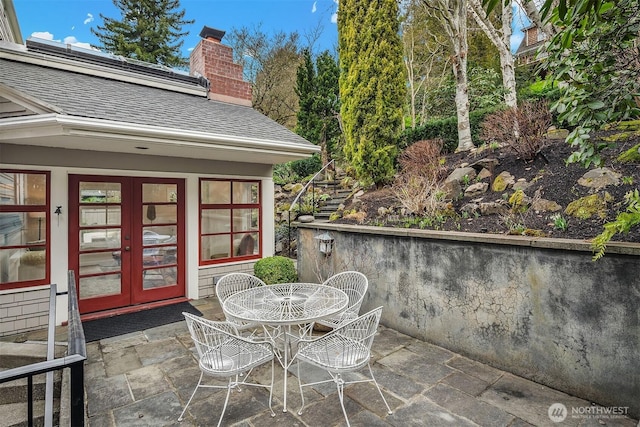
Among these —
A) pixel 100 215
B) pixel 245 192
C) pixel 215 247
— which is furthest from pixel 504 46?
pixel 100 215

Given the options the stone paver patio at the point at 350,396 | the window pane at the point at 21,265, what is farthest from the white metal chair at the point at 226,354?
the window pane at the point at 21,265

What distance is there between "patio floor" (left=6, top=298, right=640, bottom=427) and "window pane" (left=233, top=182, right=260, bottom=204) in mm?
3145

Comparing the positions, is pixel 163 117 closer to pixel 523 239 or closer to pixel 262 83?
pixel 523 239

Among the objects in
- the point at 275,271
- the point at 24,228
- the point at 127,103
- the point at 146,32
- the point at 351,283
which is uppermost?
the point at 146,32

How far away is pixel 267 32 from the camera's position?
48.2ft

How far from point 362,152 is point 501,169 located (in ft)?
9.10

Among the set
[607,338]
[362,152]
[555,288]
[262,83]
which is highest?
[262,83]

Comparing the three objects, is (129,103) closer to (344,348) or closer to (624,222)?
(344,348)

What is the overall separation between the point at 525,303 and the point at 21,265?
243 inches

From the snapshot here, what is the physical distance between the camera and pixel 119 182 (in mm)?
4957

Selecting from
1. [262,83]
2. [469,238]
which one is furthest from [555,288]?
[262,83]

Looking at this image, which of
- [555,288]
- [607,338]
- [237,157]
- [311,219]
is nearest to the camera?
[607,338]

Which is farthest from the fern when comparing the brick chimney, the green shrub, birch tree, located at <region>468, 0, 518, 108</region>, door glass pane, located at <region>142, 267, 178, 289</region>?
the brick chimney

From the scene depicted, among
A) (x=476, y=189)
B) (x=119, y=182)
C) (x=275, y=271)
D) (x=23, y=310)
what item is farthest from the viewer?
(x=275, y=271)
